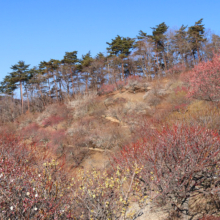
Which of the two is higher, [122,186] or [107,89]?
[107,89]

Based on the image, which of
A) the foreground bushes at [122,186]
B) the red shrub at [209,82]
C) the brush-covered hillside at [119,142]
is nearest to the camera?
the foreground bushes at [122,186]

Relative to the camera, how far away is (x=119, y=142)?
51.6ft

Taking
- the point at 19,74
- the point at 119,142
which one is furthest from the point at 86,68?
the point at 119,142

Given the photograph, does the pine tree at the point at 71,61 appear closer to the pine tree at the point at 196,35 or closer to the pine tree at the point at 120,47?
the pine tree at the point at 120,47

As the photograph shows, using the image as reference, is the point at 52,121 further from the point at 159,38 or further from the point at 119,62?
the point at 159,38

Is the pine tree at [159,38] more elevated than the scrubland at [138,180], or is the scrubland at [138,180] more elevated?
the pine tree at [159,38]

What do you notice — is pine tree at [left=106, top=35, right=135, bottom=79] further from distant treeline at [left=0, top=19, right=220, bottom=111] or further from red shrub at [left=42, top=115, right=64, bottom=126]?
red shrub at [left=42, top=115, right=64, bottom=126]

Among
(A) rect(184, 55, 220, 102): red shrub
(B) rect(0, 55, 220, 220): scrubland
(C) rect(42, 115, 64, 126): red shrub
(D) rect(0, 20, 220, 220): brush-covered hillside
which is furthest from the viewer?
(C) rect(42, 115, 64, 126): red shrub

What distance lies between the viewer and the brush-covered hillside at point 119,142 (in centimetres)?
Result: 492

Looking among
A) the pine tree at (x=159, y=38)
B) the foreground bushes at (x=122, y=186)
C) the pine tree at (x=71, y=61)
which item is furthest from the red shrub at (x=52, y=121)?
the pine tree at (x=159, y=38)

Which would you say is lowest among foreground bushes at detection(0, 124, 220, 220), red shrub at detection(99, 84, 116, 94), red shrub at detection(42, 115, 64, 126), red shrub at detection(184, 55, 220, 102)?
foreground bushes at detection(0, 124, 220, 220)

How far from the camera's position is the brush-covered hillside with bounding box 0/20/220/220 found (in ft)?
16.1

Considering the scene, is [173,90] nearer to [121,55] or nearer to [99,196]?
[121,55]

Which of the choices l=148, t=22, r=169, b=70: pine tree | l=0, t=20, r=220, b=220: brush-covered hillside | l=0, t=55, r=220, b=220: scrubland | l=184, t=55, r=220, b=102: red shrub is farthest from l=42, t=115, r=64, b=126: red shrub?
l=148, t=22, r=169, b=70: pine tree
